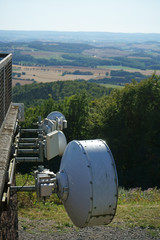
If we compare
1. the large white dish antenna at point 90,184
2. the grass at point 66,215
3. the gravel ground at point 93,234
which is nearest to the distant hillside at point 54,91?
the grass at point 66,215

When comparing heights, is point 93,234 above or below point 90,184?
below

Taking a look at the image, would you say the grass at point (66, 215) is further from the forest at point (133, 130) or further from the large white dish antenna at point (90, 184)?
the forest at point (133, 130)

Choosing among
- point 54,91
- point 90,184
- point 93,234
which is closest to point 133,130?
point 93,234

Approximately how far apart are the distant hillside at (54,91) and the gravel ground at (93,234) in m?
73.3

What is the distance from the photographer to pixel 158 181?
27969 millimetres

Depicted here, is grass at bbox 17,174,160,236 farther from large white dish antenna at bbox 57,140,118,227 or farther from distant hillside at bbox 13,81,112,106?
distant hillside at bbox 13,81,112,106

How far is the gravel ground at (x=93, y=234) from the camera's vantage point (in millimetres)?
11789

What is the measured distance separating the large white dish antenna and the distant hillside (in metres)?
79.6

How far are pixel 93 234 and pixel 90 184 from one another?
769 cm

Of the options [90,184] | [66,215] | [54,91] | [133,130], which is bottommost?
[54,91]

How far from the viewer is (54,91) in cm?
9381

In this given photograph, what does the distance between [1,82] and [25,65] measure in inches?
6990

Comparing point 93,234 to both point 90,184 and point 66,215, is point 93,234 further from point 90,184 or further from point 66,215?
point 90,184

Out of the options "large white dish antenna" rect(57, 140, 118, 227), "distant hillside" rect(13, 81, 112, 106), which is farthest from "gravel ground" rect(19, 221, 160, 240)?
"distant hillside" rect(13, 81, 112, 106)
